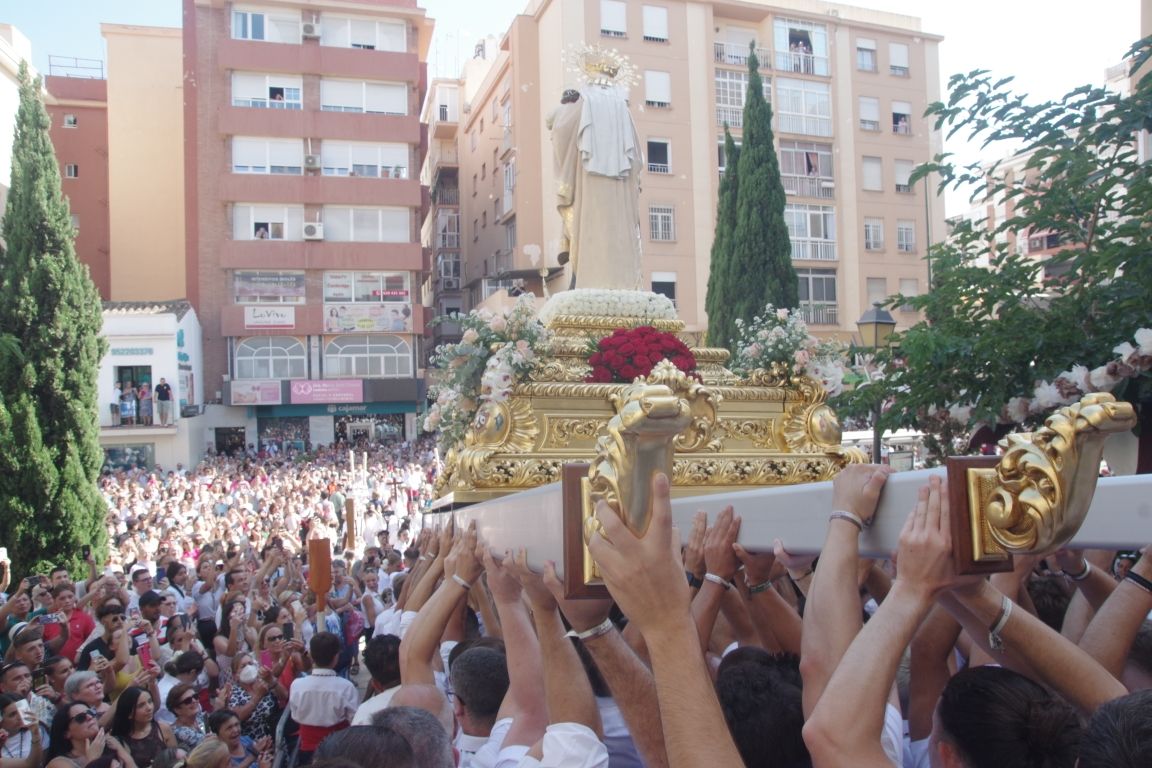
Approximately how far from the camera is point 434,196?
53219mm

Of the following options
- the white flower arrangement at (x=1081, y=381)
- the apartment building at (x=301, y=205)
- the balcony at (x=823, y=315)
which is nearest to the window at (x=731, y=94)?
the balcony at (x=823, y=315)

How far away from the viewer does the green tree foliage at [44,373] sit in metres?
15.2

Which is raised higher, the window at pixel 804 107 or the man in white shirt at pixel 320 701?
the window at pixel 804 107

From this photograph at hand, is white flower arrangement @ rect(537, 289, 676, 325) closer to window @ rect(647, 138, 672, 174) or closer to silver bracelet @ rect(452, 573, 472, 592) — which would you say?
silver bracelet @ rect(452, 573, 472, 592)

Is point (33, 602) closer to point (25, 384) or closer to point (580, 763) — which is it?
point (25, 384)

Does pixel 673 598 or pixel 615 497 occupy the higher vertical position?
pixel 615 497

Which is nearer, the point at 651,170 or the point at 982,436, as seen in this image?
the point at 982,436

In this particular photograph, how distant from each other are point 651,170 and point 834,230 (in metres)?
7.69

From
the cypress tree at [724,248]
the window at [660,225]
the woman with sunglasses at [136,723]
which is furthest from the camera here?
the window at [660,225]

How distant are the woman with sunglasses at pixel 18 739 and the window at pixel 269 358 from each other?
115ft

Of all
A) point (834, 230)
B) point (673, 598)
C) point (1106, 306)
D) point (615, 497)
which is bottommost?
point (673, 598)

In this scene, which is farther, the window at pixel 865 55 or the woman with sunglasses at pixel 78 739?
the window at pixel 865 55

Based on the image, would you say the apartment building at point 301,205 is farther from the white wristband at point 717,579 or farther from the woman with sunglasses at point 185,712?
the white wristband at point 717,579

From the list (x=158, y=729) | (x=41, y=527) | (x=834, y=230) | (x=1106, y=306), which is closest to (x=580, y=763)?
(x=1106, y=306)
